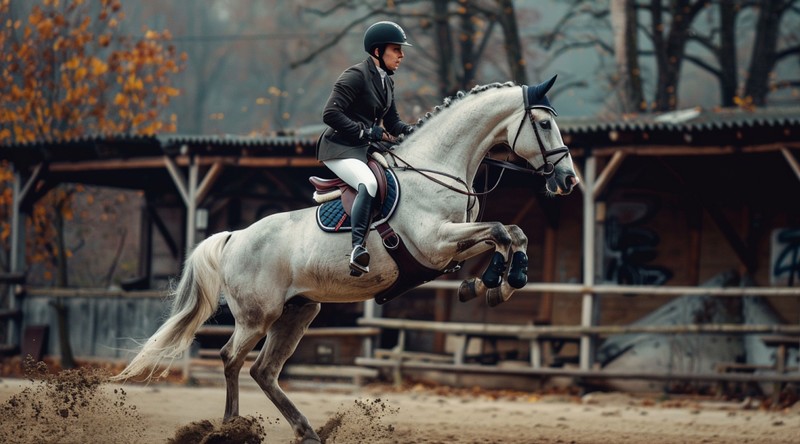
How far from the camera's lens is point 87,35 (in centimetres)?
2286

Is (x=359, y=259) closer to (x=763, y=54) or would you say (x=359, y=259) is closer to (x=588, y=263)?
(x=588, y=263)

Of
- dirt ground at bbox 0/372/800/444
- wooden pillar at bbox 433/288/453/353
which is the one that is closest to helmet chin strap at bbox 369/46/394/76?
dirt ground at bbox 0/372/800/444

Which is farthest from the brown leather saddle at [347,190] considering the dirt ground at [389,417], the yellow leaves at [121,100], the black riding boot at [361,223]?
the yellow leaves at [121,100]

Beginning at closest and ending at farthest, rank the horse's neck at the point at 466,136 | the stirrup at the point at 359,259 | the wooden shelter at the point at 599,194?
the stirrup at the point at 359,259
the horse's neck at the point at 466,136
the wooden shelter at the point at 599,194

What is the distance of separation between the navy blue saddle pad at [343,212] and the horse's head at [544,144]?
99 cm

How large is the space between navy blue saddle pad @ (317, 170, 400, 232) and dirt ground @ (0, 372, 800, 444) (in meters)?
1.79

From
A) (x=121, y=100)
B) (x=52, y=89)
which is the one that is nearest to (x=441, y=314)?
(x=121, y=100)

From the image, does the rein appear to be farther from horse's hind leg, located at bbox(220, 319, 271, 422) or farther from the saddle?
horse's hind leg, located at bbox(220, 319, 271, 422)

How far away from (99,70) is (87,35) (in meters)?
1.34

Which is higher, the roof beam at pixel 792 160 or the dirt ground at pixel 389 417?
the roof beam at pixel 792 160

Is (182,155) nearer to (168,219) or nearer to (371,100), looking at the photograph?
(168,219)

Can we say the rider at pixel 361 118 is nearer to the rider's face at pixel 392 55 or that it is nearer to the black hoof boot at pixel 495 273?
the rider's face at pixel 392 55

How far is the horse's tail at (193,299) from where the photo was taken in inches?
377

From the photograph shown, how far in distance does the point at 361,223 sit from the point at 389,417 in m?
4.56
